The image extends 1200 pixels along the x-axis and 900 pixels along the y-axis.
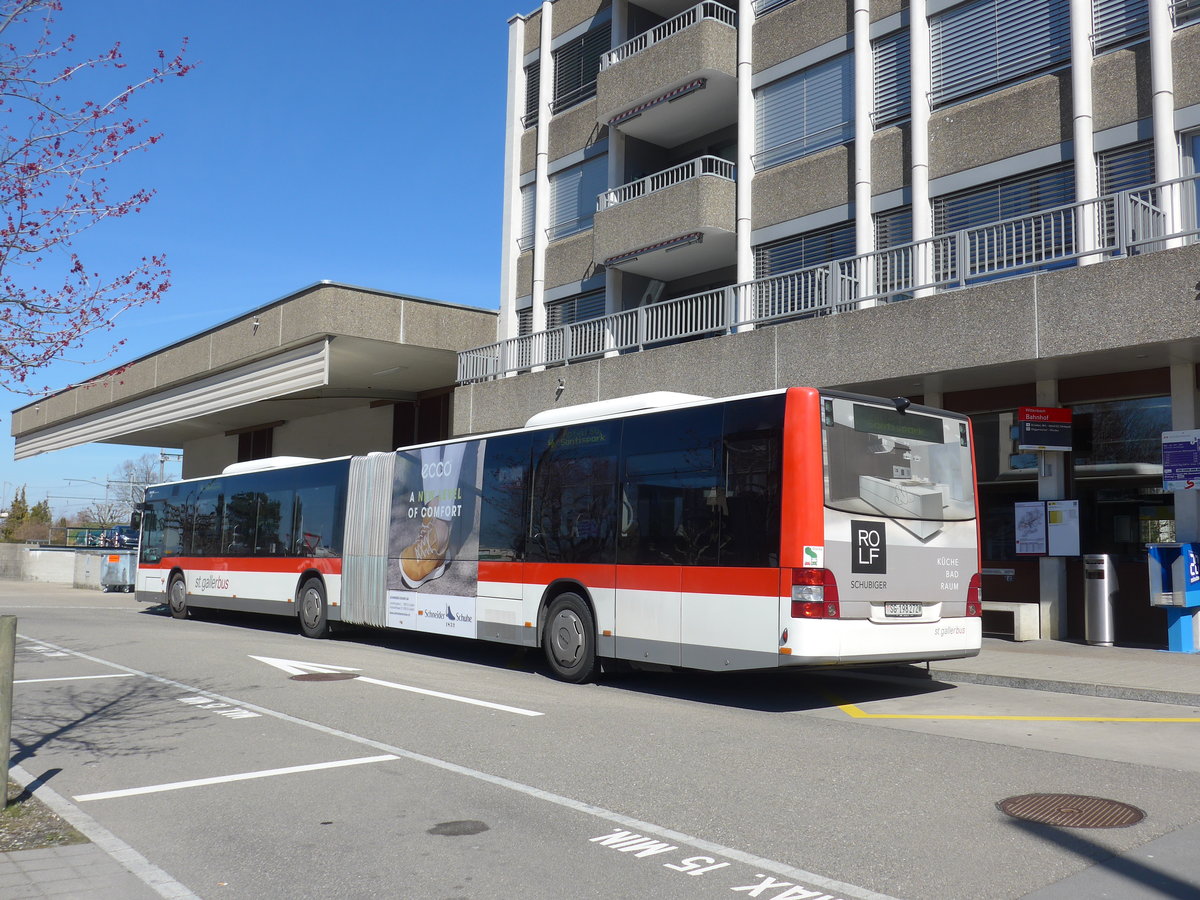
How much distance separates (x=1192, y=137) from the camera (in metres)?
14.6

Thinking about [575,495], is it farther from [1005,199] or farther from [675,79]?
[675,79]

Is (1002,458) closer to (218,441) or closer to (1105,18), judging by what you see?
(1105,18)

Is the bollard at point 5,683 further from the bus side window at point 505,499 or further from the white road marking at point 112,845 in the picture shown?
the bus side window at point 505,499

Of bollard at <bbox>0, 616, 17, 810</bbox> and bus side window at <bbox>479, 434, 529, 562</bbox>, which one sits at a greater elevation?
bus side window at <bbox>479, 434, 529, 562</bbox>

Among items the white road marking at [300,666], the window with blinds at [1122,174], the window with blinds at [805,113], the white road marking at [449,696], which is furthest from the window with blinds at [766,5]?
the white road marking at [449,696]

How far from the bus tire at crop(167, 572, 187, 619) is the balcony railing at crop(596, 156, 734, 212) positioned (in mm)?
12180

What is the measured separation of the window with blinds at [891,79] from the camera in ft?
60.8

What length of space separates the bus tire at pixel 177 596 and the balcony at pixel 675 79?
13647mm

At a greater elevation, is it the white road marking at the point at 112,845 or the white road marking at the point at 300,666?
the white road marking at the point at 300,666

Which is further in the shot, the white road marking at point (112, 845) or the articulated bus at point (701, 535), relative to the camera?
the articulated bus at point (701, 535)

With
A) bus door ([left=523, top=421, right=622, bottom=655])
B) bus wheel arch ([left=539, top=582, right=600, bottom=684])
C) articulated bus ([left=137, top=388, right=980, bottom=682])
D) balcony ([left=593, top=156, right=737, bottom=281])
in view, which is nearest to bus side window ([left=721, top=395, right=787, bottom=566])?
articulated bus ([left=137, top=388, right=980, bottom=682])

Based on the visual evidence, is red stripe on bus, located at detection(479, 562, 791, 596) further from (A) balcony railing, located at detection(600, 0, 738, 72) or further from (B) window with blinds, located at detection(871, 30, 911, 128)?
(A) balcony railing, located at detection(600, 0, 738, 72)

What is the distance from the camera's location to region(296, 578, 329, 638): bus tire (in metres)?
17.5

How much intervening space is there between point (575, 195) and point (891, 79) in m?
9.13
